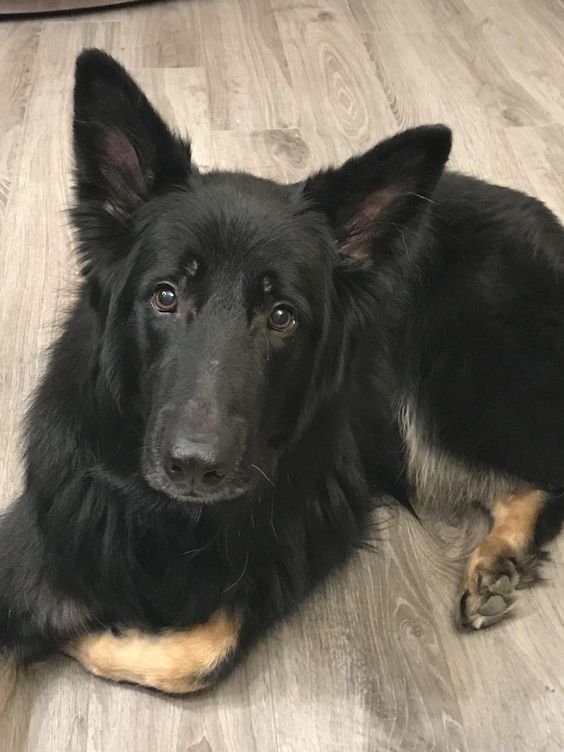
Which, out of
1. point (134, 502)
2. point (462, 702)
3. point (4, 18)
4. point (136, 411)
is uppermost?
point (136, 411)

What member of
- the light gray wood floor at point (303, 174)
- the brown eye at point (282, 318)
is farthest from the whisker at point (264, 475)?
the light gray wood floor at point (303, 174)

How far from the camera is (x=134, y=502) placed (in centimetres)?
175

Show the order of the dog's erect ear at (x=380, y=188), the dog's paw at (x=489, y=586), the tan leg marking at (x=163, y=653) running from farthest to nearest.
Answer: the dog's paw at (x=489, y=586), the tan leg marking at (x=163, y=653), the dog's erect ear at (x=380, y=188)

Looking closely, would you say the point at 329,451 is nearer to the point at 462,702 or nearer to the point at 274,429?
the point at 274,429

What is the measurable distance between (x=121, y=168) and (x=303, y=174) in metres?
1.86

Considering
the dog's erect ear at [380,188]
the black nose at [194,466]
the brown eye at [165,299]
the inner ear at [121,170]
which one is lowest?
the black nose at [194,466]

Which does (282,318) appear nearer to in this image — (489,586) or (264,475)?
(264,475)

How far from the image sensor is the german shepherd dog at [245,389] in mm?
1562

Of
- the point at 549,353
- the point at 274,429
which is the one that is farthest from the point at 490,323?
the point at 274,429

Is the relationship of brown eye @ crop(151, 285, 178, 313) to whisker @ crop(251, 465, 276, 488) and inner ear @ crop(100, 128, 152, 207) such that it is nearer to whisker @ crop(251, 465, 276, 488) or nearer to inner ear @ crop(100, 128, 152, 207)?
inner ear @ crop(100, 128, 152, 207)

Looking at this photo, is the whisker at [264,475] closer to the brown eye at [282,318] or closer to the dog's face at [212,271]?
the dog's face at [212,271]

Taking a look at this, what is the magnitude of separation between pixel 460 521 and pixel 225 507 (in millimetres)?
862

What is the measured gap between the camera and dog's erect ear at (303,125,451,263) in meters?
1.56

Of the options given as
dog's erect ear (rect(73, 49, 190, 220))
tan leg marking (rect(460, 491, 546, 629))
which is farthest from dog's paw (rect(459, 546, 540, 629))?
dog's erect ear (rect(73, 49, 190, 220))
